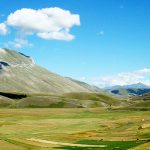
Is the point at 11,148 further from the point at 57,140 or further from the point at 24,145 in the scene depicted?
the point at 57,140

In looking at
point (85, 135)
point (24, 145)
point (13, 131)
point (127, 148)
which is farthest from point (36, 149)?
point (13, 131)

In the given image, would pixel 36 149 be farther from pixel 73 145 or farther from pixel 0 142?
pixel 73 145

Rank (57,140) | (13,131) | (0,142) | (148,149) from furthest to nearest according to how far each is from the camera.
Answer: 1. (13,131)
2. (57,140)
3. (0,142)
4. (148,149)

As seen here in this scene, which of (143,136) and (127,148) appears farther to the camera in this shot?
(143,136)

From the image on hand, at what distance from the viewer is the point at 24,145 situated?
7650cm

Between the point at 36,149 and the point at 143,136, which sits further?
the point at 143,136

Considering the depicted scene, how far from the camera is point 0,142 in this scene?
238 feet

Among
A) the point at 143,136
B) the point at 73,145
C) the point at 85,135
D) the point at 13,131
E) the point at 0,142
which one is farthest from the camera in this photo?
the point at 13,131

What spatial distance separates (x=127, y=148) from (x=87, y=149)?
745 centimetres

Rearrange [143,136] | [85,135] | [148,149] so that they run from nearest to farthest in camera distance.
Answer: [148,149], [143,136], [85,135]

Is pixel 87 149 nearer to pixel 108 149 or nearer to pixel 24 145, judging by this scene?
pixel 108 149

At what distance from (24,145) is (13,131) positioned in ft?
144

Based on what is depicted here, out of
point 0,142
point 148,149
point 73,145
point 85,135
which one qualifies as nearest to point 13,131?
point 85,135

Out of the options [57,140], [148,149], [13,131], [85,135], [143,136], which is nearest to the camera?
[148,149]
